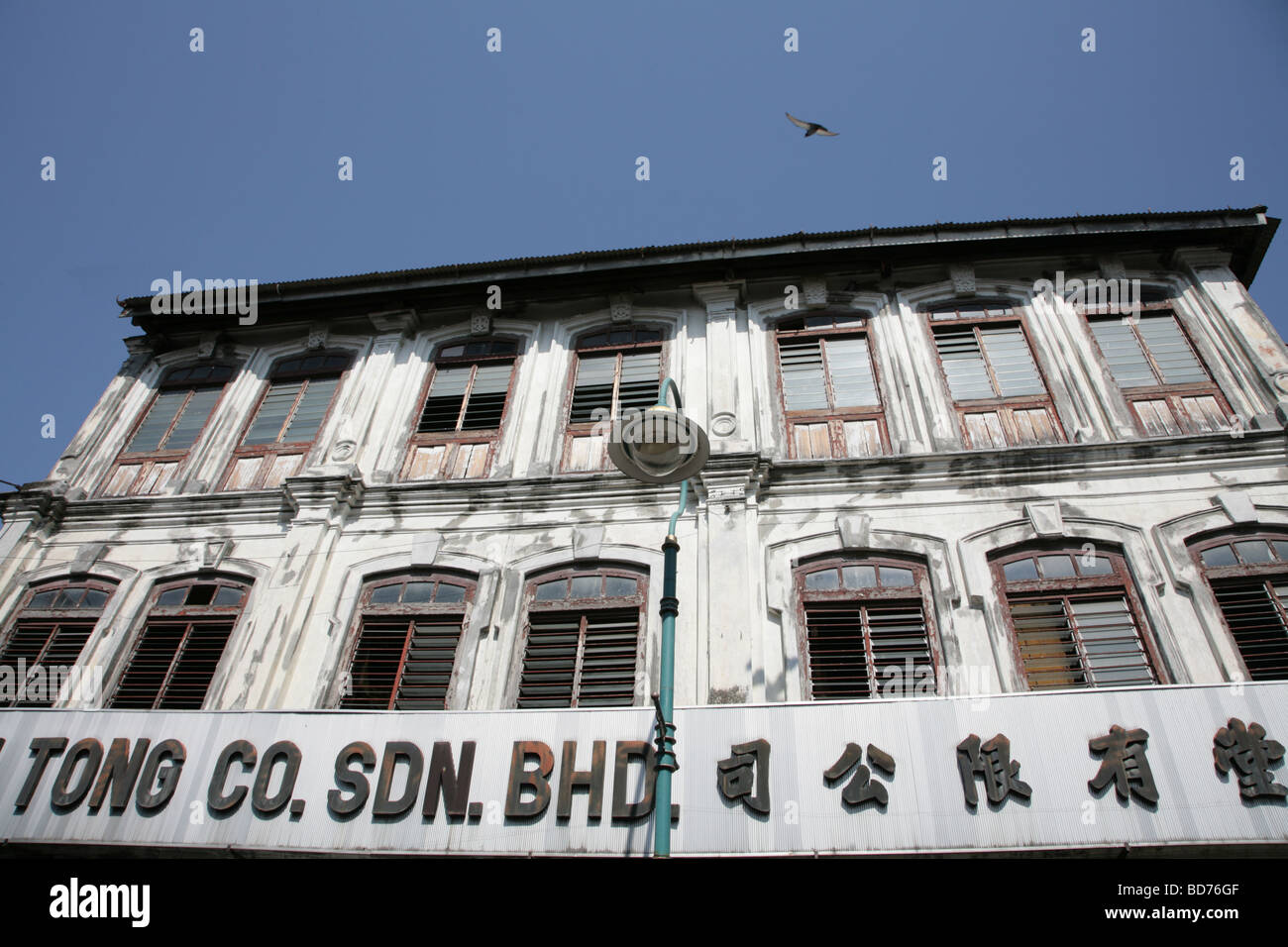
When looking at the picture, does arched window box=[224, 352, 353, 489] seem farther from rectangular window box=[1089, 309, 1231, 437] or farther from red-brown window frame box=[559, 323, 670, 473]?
rectangular window box=[1089, 309, 1231, 437]

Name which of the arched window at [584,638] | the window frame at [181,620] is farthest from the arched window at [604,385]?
the window frame at [181,620]

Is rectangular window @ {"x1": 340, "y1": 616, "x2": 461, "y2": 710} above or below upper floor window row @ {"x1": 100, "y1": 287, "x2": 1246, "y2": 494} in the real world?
below

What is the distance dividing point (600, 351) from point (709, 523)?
353cm

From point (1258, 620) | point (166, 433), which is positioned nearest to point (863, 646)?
point (1258, 620)

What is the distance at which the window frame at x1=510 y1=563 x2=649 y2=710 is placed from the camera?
25.9 feet

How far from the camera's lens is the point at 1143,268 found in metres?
10.8

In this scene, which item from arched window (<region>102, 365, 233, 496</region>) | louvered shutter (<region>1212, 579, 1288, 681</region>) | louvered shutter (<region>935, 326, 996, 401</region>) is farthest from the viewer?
arched window (<region>102, 365, 233, 496</region>)

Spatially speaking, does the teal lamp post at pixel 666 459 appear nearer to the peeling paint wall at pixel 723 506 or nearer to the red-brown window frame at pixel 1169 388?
the peeling paint wall at pixel 723 506

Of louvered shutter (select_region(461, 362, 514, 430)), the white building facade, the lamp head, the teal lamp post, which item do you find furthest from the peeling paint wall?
the lamp head

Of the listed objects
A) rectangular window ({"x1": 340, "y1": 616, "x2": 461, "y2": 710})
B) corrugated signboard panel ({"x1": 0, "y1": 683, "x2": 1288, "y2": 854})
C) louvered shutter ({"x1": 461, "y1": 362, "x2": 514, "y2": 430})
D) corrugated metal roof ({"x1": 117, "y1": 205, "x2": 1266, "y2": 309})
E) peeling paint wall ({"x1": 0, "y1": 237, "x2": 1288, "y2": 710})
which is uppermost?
corrugated metal roof ({"x1": 117, "y1": 205, "x2": 1266, "y2": 309})

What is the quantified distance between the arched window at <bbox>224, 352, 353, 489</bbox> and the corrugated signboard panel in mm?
3829

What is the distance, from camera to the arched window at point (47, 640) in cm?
864

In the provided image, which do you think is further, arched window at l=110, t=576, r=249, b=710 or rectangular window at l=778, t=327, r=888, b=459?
rectangular window at l=778, t=327, r=888, b=459
